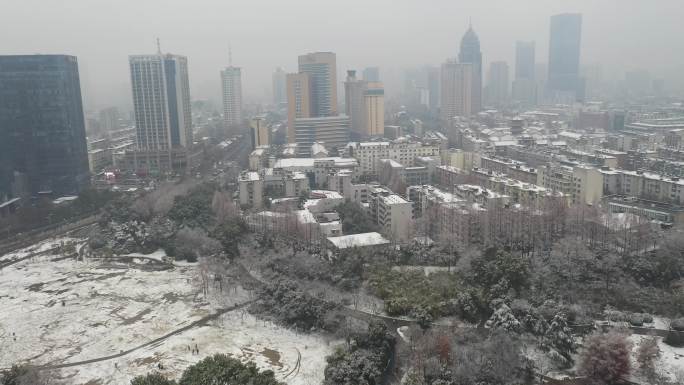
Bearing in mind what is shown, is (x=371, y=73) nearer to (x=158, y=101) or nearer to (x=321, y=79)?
(x=321, y=79)

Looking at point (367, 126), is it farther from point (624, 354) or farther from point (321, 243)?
point (624, 354)

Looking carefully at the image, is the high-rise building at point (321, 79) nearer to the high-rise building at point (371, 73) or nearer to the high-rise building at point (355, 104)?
the high-rise building at point (355, 104)

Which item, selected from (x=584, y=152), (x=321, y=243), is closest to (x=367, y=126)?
(x=584, y=152)

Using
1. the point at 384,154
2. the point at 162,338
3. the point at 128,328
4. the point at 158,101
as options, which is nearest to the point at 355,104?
the point at 384,154

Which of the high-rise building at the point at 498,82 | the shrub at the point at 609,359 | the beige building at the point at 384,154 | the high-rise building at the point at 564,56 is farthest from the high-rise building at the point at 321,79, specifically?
the high-rise building at the point at 564,56

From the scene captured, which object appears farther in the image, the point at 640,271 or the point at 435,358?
the point at 640,271
